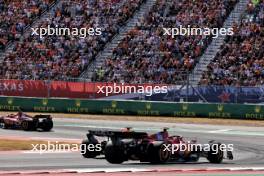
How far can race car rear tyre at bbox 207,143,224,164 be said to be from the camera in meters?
21.9

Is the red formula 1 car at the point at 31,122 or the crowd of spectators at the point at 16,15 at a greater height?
the crowd of spectators at the point at 16,15

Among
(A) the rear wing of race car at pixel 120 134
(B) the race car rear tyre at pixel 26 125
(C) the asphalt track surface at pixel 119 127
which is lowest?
(C) the asphalt track surface at pixel 119 127

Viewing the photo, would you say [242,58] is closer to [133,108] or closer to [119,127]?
[133,108]

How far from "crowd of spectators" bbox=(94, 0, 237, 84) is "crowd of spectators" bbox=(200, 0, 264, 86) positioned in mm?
1753

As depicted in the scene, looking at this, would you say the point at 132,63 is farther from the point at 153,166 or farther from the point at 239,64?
the point at 153,166

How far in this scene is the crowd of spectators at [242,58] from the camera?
41.8m

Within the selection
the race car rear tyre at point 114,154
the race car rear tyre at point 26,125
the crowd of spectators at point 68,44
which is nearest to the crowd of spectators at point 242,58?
the crowd of spectators at point 68,44

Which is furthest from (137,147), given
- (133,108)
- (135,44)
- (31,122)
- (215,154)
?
(135,44)

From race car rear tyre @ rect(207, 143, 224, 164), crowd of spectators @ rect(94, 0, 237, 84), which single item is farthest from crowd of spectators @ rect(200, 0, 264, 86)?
race car rear tyre @ rect(207, 143, 224, 164)

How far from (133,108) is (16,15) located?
48.9 ft

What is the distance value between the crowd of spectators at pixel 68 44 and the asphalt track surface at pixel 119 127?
8097mm

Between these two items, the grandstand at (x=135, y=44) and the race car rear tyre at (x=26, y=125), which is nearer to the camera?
the race car rear tyre at (x=26, y=125)

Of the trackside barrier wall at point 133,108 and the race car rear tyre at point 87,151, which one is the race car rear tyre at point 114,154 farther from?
the trackside barrier wall at point 133,108

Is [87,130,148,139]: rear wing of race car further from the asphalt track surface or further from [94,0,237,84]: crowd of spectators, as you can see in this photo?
[94,0,237,84]: crowd of spectators
